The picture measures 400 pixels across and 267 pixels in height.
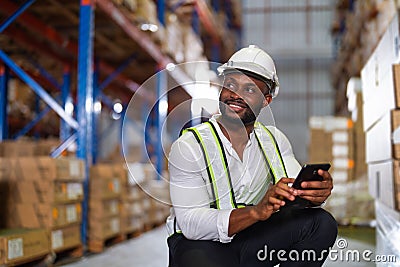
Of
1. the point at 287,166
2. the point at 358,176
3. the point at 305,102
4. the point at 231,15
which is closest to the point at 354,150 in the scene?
the point at 358,176

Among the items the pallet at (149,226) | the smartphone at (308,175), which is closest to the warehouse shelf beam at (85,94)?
the pallet at (149,226)

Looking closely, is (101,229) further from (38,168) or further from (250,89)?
(250,89)

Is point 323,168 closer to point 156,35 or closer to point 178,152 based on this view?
point 178,152

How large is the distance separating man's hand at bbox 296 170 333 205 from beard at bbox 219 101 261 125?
40 centimetres

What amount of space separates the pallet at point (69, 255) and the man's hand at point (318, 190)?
284 cm

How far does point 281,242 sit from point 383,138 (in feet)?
6.33

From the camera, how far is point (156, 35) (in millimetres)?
7145

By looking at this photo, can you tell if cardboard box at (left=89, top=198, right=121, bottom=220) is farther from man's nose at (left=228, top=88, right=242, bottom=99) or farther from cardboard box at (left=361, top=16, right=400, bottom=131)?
man's nose at (left=228, top=88, right=242, bottom=99)

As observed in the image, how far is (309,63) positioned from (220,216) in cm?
1688

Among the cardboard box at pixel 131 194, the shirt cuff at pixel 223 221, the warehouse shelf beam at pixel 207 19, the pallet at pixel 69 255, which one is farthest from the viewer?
the warehouse shelf beam at pixel 207 19

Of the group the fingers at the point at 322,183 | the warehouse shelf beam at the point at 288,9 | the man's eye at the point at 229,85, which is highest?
the warehouse shelf beam at the point at 288,9

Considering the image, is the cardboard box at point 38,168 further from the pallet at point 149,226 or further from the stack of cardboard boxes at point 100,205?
the pallet at point 149,226

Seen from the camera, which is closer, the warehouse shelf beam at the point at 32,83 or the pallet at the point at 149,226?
the warehouse shelf beam at the point at 32,83

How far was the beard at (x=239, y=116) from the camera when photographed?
226 centimetres
